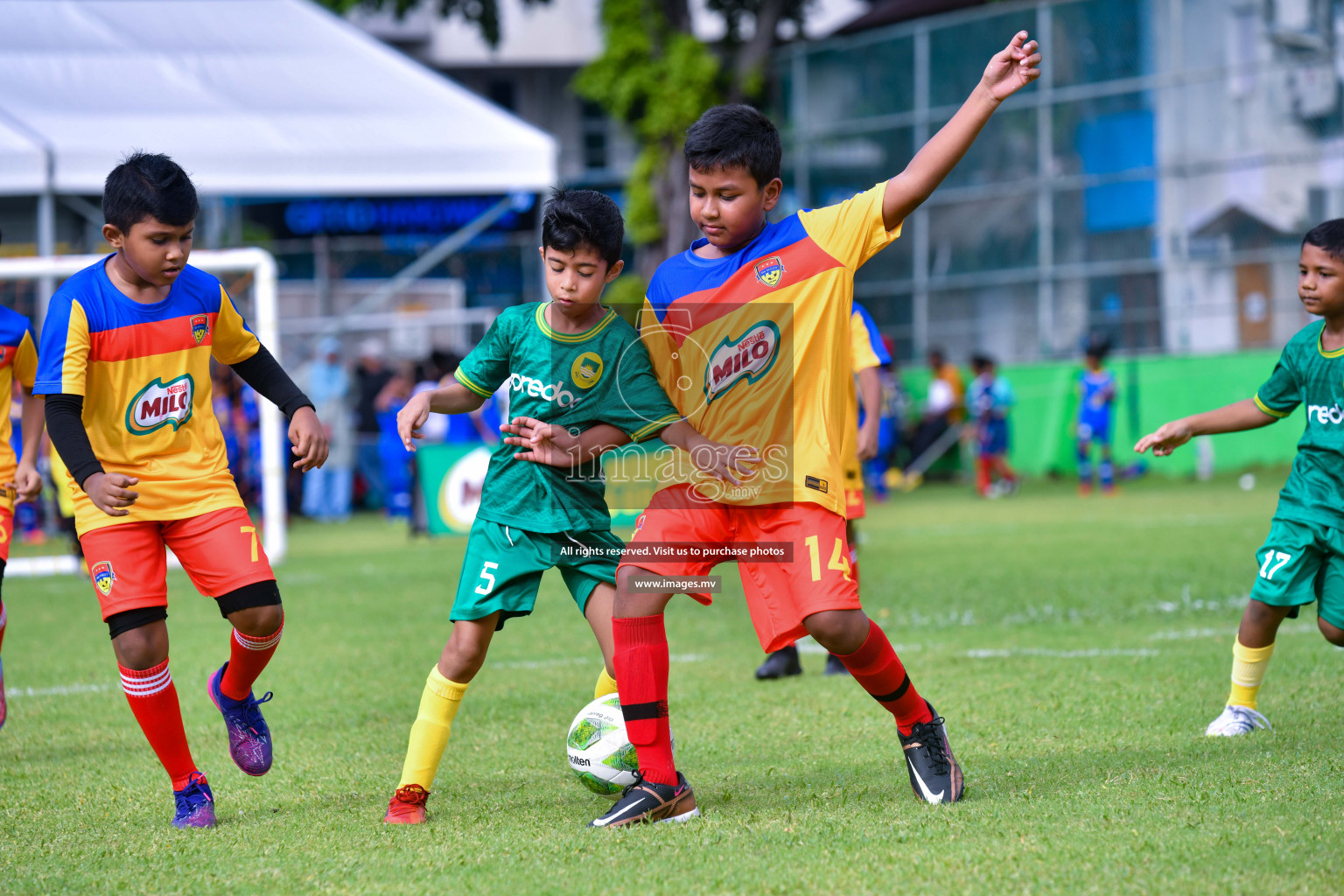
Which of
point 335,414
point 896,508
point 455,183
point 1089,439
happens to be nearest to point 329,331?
point 335,414

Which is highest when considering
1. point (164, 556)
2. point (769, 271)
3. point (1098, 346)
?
point (1098, 346)

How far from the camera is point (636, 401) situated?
3807 mm

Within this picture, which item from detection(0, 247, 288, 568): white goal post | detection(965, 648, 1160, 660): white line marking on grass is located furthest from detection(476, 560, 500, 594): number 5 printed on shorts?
detection(0, 247, 288, 568): white goal post

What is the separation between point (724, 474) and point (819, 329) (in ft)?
1.57

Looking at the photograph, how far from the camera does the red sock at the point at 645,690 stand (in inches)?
145

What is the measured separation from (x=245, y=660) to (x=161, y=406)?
2.66ft

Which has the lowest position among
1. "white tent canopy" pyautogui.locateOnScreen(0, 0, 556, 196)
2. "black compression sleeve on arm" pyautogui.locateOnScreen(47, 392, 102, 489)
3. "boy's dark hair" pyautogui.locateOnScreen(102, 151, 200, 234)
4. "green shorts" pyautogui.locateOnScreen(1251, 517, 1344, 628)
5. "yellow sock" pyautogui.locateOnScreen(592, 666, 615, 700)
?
"yellow sock" pyautogui.locateOnScreen(592, 666, 615, 700)

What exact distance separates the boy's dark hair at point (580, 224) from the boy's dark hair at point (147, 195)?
1015 mm

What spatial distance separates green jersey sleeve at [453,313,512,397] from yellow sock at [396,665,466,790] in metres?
0.83

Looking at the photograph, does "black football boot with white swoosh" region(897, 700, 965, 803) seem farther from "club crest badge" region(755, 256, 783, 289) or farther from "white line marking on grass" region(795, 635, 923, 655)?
"white line marking on grass" region(795, 635, 923, 655)

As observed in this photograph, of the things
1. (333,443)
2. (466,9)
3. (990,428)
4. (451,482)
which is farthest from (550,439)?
(466,9)

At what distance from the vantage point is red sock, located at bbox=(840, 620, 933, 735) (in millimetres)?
3627

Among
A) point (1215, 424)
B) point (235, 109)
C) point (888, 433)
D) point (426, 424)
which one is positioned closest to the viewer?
point (1215, 424)

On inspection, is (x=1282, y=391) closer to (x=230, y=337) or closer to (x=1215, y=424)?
(x=1215, y=424)
